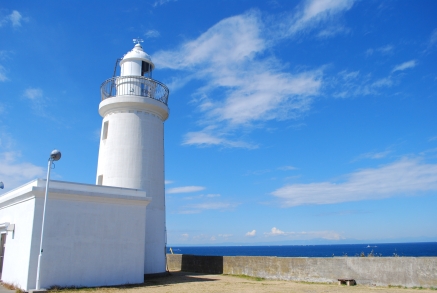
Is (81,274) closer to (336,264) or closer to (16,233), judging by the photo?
(16,233)

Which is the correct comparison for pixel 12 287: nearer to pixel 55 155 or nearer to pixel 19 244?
pixel 19 244

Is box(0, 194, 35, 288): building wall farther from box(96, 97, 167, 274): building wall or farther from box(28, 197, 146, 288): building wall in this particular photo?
box(96, 97, 167, 274): building wall

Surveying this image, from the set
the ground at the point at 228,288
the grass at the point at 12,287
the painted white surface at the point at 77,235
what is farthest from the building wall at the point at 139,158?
the grass at the point at 12,287

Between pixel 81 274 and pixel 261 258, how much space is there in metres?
7.47

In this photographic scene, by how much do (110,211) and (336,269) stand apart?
28.4 ft

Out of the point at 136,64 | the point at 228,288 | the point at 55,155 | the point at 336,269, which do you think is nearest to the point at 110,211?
the point at 55,155

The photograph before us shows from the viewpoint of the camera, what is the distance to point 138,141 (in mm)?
16484

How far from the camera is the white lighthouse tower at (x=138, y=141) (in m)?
16.0

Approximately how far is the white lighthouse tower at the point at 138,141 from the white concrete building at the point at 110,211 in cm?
4

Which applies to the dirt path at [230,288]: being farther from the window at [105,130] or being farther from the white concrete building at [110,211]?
the window at [105,130]

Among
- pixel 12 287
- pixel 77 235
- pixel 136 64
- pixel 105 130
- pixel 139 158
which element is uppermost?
pixel 136 64

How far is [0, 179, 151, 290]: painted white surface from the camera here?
12.0m

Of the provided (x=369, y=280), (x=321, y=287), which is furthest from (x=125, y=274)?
(x=369, y=280)

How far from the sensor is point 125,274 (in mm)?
13688
